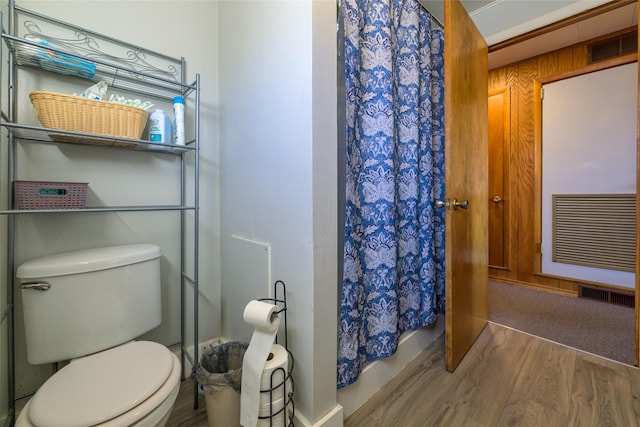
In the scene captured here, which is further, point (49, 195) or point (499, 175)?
point (499, 175)

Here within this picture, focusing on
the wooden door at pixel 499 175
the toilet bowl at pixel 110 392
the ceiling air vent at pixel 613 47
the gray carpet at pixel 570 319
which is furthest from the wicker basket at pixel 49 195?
the ceiling air vent at pixel 613 47

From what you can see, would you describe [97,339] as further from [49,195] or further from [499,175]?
[499,175]

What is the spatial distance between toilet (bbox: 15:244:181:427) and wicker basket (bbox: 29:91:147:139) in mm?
501

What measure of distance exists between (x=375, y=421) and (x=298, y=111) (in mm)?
1336

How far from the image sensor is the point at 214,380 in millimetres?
984

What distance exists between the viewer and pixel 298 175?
1.00 metres

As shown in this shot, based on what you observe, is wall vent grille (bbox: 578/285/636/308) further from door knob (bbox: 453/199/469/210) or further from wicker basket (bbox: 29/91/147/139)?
wicker basket (bbox: 29/91/147/139)

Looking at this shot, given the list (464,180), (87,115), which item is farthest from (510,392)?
(87,115)

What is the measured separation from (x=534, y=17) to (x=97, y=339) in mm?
3030

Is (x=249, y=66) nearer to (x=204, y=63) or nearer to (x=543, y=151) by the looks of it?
(x=204, y=63)

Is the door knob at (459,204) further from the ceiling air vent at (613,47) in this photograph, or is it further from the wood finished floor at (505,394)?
the ceiling air vent at (613,47)

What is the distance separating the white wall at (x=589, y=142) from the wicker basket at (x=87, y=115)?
11.5 feet

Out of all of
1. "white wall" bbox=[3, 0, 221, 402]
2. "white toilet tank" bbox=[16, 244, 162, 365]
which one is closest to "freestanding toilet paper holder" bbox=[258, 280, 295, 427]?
"white toilet tank" bbox=[16, 244, 162, 365]

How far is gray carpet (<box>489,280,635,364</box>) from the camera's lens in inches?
67.5
